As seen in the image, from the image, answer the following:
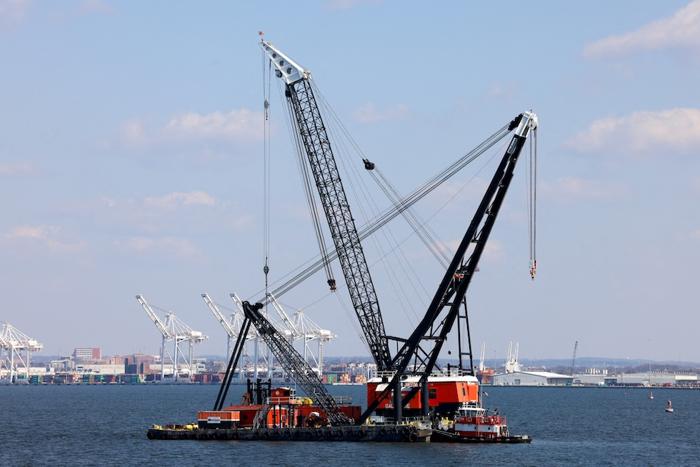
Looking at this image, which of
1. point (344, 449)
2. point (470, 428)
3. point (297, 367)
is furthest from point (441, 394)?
point (297, 367)

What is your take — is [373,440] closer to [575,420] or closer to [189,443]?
[189,443]

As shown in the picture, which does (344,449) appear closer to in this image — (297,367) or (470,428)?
(470,428)

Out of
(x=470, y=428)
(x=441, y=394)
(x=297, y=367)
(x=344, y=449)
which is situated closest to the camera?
(x=344, y=449)

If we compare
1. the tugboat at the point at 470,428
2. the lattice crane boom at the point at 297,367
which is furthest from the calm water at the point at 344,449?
the lattice crane boom at the point at 297,367

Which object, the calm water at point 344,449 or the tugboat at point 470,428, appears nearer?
the calm water at point 344,449

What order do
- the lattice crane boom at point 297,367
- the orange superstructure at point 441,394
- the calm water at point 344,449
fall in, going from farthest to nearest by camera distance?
the lattice crane boom at point 297,367 → the orange superstructure at point 441,394 → the calm water at point 344,449

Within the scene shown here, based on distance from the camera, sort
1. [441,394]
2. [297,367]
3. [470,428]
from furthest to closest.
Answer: [297,367] < [441,394] < [470,428]

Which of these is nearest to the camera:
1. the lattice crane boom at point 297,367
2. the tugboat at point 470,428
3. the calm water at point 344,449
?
the calm water at point 344,449

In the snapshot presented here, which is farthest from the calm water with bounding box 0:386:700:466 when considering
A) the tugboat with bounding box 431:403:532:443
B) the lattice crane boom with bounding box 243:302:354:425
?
the lattice crane boom with bounding box 243:302:354:425

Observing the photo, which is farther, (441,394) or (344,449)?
(441,394)

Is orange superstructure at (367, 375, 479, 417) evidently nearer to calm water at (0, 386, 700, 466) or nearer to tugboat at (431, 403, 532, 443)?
tugboat at (431, 403, 532, 443)

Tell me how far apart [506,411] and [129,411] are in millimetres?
59030

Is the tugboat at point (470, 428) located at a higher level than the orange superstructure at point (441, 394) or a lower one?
lower

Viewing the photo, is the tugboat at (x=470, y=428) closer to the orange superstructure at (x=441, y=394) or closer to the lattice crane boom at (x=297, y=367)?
the orange superstructure at (x=441, y=394)
